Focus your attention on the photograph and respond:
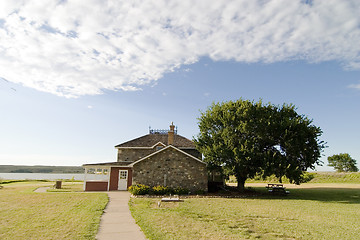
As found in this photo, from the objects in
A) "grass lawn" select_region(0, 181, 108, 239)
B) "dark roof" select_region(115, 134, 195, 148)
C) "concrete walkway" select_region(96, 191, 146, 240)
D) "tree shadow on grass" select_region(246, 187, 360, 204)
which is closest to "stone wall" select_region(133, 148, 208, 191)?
"tree shadow on grass" select_region(246, 187, 360, 204)

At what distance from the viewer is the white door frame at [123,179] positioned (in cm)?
2905

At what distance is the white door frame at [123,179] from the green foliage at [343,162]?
89193mm

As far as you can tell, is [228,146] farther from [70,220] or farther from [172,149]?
[70,220]

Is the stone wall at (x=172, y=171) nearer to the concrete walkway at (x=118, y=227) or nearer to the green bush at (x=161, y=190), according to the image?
the green bush at (x=161, y=190)

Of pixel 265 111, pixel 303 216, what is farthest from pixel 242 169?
pixel 303 216

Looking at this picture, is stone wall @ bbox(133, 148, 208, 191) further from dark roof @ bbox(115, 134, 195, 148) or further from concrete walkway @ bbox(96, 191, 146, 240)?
concrete walkway @ bbox(96, 191, 146, 240)

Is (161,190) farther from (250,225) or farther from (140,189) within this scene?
(250,225)

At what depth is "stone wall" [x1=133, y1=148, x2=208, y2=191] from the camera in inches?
1011

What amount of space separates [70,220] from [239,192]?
64.4ft

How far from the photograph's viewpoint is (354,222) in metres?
12.5

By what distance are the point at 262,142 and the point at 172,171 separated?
33.6ft

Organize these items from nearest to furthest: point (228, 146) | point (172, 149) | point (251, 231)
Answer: point (251, 231)
point (228, 146)
point (172, 149)

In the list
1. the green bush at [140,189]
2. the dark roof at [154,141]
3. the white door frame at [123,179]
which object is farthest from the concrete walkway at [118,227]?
the dark roof at [154,141]

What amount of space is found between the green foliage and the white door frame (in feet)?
293
